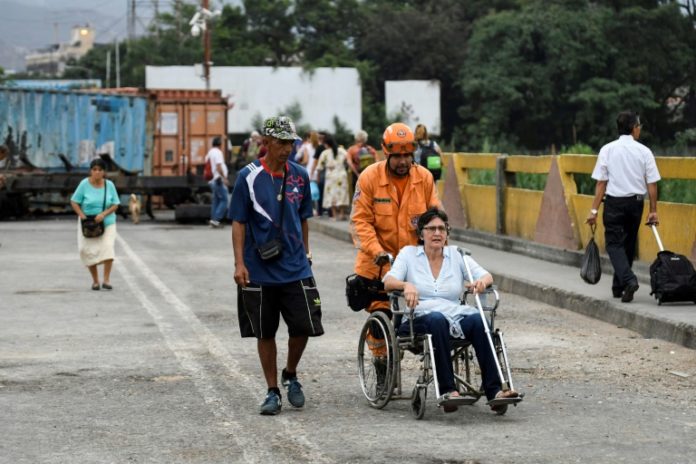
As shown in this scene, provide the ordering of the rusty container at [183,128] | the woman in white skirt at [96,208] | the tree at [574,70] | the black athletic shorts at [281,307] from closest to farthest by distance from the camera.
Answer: the black athletic shorts at [281,307] < the woman in white skirt at [96,208] < the rusty container at [183,128] < the tree at [574,70]

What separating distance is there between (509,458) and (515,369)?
321 centimetres

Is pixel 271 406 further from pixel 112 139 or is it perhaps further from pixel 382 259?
pixel 112 139

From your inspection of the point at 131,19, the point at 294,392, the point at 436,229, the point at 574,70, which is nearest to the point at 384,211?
the point at 436,229

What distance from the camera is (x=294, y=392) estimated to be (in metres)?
8.77

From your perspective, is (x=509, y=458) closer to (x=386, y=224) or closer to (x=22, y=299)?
(x=386, y=224)

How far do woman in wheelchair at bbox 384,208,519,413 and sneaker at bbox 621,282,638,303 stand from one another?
15.5 feet

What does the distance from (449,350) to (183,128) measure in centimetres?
2706

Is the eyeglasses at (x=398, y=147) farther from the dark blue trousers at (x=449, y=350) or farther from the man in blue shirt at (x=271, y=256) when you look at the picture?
the dark blue trousers at (x=449, y=350)

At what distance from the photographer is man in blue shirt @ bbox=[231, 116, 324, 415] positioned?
8.66 meters

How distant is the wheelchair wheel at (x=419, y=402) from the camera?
27.1ft

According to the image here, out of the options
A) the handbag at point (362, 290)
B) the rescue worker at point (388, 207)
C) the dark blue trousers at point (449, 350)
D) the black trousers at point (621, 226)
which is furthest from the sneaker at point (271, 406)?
the black trousers at point (621, 226)

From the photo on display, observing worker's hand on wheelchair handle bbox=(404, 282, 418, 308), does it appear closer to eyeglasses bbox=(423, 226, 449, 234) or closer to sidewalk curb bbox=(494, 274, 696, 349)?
eyeglasses bbox=(423, 226, 449, 234)

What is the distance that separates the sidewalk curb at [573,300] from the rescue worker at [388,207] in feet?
10.7

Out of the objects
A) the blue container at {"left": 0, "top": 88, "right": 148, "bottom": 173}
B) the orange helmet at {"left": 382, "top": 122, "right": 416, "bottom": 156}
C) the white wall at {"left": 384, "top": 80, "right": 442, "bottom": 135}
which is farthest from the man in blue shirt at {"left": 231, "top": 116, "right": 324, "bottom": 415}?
the white wall at {"left": 384, "top": 80, "right": 442, "bottom": 135}
